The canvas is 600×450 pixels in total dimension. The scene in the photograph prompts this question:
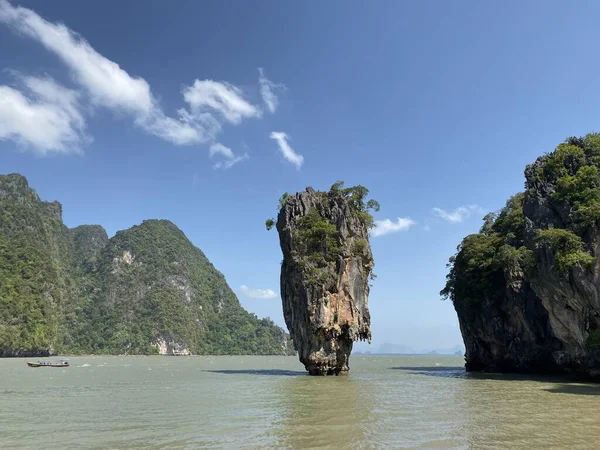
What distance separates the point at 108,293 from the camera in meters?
128

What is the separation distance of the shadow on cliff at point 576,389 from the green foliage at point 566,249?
5689 millimetres

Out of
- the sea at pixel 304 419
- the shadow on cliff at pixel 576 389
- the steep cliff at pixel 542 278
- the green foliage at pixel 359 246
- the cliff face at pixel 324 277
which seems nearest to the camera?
the sea at pixel 304 419

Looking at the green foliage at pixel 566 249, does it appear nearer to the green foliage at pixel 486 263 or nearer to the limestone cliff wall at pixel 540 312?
the limestone cliff wall at pixel 540 312

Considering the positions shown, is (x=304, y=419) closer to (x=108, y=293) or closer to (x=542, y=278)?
(x=542, y=278)

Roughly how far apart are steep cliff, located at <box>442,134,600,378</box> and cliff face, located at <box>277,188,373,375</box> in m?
10.5

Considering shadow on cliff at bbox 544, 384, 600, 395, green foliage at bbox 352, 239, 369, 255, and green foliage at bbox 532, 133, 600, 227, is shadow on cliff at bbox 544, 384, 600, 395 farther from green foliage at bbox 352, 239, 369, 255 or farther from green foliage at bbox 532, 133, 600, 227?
green foliage at bbox 352, 239, 369, 255

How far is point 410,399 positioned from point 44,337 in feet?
286

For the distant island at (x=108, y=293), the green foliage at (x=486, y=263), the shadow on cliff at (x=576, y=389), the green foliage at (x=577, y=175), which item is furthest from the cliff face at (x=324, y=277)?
the distant island at (x=108, y=293)

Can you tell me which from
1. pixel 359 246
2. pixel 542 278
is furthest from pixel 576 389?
pixel 359 246

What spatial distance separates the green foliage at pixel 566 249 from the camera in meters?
23.0

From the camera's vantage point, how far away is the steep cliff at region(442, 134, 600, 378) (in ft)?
78.3

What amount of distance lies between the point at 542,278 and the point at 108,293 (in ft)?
403

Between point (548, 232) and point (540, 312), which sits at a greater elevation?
point (548, 232)

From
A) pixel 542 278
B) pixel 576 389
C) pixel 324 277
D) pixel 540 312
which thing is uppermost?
pixel 324 277
